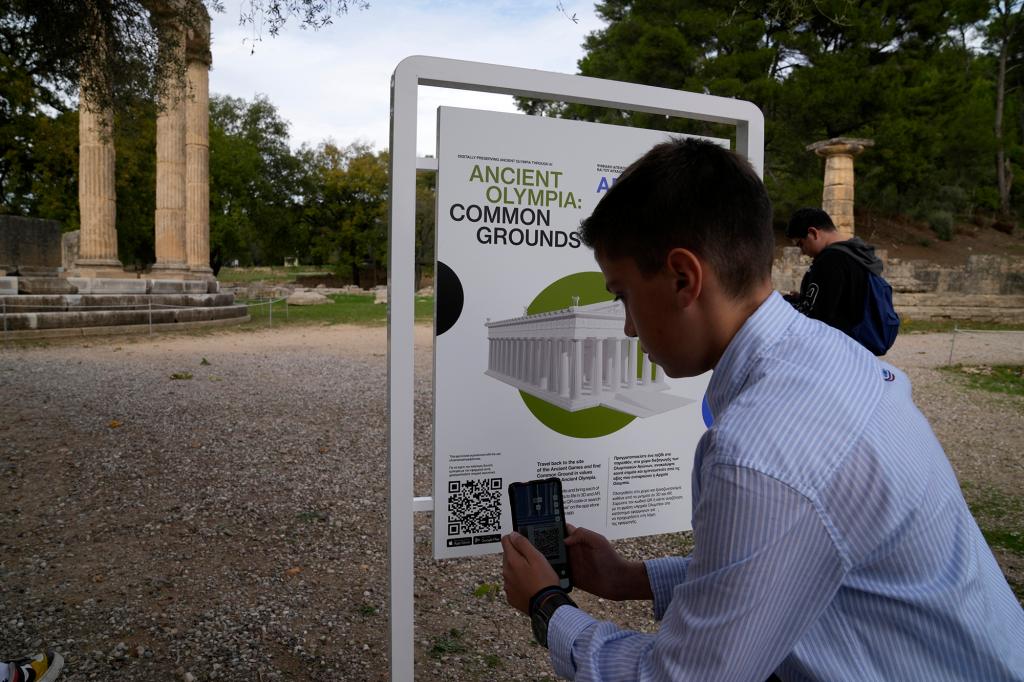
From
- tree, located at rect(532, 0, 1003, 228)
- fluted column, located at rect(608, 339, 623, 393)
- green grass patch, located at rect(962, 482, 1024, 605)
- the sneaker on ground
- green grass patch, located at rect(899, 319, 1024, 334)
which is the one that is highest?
tree, located at rect(532, 0, 1003, 228)

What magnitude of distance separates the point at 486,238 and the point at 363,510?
3.50m

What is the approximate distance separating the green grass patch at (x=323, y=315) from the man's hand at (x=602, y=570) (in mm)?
18442

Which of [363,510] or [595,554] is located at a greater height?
[595,554]

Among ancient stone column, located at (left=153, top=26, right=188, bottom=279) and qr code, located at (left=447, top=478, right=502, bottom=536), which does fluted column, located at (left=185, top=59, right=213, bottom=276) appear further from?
qr code, located at (left=447, top=478, right=502, bottom=536)

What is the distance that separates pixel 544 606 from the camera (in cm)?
141

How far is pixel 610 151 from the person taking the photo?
2.54 m

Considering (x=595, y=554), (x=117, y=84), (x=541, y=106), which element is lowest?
(x=595, y=554)

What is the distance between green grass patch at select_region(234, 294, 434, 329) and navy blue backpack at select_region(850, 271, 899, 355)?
16049mm

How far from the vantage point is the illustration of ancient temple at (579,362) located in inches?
94.3

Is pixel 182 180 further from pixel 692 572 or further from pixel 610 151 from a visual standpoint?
pixel 692 572

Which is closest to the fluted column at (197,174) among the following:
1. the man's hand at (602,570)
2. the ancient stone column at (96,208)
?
the ancient stone column at (96,208)

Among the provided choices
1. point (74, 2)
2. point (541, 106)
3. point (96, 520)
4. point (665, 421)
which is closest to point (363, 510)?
point (96, 520)

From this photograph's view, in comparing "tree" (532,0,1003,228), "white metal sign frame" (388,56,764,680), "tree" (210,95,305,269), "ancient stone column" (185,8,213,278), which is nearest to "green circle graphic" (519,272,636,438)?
"white metal sign frame" (388,56,764,680)

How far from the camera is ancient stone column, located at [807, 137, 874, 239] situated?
2106 centimetres
